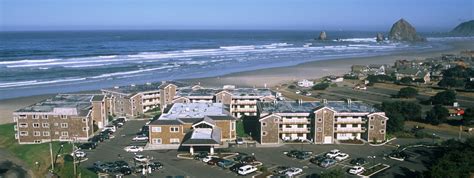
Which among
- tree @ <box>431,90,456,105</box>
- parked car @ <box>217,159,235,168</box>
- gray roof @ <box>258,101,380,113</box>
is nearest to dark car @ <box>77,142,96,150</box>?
parked car @ <box>217,159,235,168</box>

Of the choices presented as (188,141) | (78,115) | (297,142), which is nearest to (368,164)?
(297,142)

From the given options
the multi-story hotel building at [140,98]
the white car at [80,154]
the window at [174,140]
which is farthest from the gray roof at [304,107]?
the white car at [80,154]

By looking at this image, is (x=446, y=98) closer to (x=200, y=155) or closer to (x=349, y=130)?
(x=349, y=130)

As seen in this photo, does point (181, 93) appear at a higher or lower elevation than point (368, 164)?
higher

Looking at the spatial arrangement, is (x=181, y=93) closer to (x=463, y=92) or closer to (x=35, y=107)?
(x=35, y=107)

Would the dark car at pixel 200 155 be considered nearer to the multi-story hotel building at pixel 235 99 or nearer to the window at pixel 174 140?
the window at pixel 174 140

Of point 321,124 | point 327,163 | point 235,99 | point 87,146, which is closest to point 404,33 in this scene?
point 235,99
